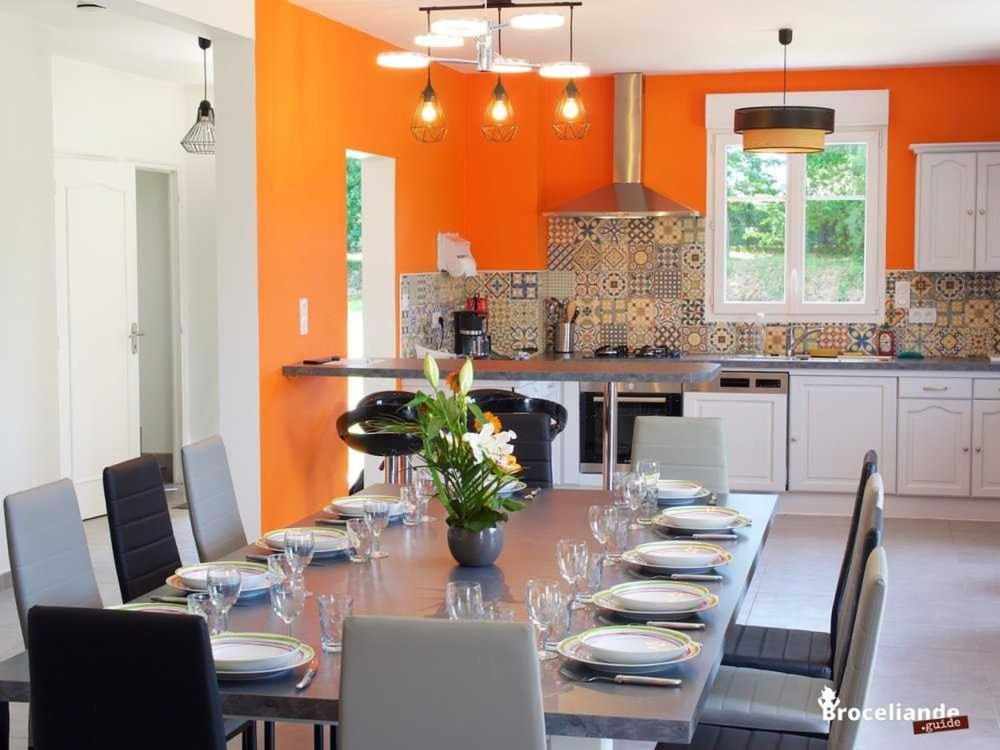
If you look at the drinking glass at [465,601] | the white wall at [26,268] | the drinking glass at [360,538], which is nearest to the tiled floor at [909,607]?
the white wall at [26,268]

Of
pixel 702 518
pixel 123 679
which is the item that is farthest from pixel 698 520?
pixel 123 679

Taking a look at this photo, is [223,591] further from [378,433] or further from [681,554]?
[378,433]

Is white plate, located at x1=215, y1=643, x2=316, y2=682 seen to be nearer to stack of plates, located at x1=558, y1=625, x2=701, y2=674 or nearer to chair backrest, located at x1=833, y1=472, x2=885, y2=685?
stack of plates, located at x1=558, y1=625, x2=701, y2=674

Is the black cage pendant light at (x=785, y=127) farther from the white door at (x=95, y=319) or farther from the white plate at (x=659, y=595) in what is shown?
the white door at (x=95, y=319)

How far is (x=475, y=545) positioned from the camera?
3.33 m

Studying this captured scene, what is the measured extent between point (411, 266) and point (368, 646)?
5.75 metres

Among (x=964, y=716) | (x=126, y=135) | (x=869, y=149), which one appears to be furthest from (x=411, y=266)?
(x=964, y=716)

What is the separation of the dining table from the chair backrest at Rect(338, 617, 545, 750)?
26 millimetres

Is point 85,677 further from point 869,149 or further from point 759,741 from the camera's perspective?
point 869,149

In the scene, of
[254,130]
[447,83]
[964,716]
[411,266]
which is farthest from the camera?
[447,83]

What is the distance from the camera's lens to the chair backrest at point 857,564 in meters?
2.94

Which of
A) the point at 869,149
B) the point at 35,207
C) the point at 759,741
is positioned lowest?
the point at 759,741

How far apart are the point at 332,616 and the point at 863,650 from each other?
1016 mm

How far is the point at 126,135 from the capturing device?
26.9ft
